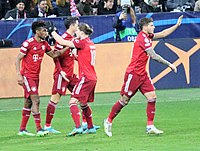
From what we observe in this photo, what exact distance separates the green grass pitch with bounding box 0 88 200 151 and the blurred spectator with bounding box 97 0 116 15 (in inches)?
141

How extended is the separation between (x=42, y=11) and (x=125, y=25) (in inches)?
97.6

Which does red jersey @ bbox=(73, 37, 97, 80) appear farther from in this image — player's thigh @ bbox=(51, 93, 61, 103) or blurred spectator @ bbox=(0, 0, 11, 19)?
blurred spectator @ bbox=(0, 0, 11, 19)

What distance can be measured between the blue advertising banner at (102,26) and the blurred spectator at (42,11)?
91 centimetres

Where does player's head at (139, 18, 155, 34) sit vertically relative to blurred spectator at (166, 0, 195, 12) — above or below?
above

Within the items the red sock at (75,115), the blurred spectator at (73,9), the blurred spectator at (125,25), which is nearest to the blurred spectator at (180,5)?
the blurred spectator at (125,25)

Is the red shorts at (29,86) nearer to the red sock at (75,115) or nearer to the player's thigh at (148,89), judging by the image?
the red sock at (75,115)

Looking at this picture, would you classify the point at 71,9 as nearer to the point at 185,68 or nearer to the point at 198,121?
the point at 185,68

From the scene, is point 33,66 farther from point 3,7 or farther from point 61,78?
point 3,7

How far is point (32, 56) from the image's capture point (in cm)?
1409

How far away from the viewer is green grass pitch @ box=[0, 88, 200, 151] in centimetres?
1219

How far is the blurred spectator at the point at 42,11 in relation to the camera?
75.2 feet

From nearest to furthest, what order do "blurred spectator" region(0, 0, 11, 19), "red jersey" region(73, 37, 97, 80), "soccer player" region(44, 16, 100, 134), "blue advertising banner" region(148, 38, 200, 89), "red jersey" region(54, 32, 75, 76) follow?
"red jersey" region(73, 37, 97, 80), "soccer player" region(44, 16, 100, 134), "red jersey" region(54, 32, 75, 76), "blue advertising banner" region(148, 38, 200, 89), "blurred spectator" region(0, 0, 11, 19)

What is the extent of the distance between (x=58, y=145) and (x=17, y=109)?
6.29m

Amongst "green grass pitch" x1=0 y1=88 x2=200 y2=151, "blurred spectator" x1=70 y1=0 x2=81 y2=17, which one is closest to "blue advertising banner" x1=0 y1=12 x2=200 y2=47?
"blurred spectator" x1=70 y1=0 x2=81 y2=17
